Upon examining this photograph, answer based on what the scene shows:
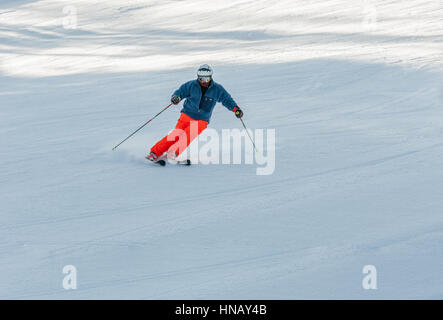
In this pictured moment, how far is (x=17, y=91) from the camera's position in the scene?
996 centimetres

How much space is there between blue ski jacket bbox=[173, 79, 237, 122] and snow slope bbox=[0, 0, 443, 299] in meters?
0.69

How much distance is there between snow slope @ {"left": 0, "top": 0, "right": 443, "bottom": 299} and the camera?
12.3 feet

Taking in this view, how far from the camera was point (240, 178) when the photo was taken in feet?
18.4

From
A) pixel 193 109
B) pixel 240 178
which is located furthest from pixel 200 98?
pixel 240 178

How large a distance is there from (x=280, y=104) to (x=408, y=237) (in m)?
4.63

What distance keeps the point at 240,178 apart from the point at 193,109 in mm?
1080

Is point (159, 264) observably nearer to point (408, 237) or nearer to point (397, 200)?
point (408, 237)

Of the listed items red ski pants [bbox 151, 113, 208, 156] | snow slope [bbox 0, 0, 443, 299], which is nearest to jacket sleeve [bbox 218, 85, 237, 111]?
red ski pants [bbox 151, 113, 208, 156]

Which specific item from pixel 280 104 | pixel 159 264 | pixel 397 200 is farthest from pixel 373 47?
pixel 159 264

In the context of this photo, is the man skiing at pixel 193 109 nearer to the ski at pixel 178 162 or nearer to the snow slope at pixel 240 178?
the ski at pixel 178 162

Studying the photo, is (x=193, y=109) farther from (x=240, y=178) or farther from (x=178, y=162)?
(x=240, y=178)

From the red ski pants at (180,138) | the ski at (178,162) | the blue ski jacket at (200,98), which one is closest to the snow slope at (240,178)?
the ski at (178,162)
